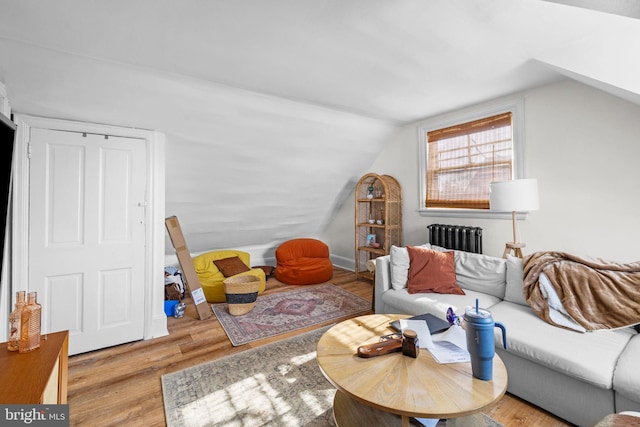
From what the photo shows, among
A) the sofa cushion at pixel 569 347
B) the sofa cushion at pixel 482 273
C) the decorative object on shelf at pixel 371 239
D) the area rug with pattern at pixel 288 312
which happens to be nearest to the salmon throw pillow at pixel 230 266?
the area rug with pattern at pixel 288 312

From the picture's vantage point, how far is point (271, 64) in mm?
2117

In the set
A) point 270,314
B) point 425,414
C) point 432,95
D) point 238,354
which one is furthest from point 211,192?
point 425,414

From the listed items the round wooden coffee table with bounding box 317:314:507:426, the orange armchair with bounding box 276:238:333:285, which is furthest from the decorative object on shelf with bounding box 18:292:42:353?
the orange armchair with bounding box 276:238:333:285

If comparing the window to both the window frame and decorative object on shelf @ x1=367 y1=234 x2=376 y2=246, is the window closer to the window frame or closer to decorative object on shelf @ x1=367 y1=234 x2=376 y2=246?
the window frame

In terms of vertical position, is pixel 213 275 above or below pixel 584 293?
below

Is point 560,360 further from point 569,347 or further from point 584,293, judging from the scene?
point 584,293

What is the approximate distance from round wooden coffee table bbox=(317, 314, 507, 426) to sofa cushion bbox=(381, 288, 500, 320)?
81 cm

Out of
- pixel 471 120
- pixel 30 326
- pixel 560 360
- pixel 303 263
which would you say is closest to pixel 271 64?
pixel 30 326

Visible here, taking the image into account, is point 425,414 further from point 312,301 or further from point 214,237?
point 214,237

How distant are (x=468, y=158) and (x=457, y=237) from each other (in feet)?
3.08

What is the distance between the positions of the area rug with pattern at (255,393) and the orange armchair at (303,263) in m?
1.83

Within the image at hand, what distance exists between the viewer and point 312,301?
346 cm

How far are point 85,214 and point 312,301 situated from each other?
7.93 ft

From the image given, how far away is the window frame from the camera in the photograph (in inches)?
112
